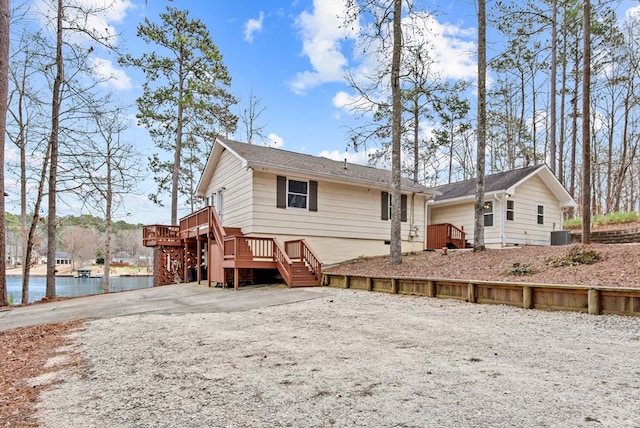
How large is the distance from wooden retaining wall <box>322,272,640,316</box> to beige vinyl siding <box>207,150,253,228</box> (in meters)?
5.37

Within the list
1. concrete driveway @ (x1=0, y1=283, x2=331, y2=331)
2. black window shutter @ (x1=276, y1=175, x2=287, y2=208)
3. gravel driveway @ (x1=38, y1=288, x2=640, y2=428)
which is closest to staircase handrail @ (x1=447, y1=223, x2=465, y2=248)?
black window shutter @ (x1=276, y1=175, x2=287, y2=208)

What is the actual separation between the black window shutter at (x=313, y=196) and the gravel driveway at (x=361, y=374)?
25.2 ft

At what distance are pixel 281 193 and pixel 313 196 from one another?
4.18 feet

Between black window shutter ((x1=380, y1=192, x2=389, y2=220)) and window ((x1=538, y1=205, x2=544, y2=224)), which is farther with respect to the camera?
window ((x1=538, y1=205, x2=544, y2=224))

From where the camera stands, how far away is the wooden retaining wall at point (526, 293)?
546cm

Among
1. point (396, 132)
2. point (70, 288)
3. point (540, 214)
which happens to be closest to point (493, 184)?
point (540, 214)

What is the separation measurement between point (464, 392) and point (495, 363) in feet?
2.98

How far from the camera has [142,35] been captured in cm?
1894

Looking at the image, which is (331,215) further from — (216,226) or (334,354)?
(334,354)

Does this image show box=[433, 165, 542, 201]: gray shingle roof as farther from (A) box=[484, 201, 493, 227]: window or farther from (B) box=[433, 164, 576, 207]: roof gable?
(A) box=[484, 201, 493, 227]: window

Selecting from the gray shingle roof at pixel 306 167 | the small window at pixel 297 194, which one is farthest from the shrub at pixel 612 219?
the small window at pixel 297 194

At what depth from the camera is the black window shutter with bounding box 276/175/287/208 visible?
12.6 metres

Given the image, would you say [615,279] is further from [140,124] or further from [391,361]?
[140,124]

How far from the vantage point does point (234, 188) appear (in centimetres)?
1375
